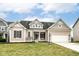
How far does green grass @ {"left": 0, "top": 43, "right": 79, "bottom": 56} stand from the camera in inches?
426

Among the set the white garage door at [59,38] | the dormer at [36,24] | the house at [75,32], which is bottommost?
the white garage door at [59,38]

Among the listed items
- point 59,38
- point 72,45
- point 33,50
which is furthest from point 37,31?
point 72,45

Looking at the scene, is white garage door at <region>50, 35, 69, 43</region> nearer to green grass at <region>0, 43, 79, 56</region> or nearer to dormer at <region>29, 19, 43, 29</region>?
green grass at <region>0, 43, 79, 56</region>

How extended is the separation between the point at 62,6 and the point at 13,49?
1982 millimetres

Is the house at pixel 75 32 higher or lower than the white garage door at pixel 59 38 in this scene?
higher

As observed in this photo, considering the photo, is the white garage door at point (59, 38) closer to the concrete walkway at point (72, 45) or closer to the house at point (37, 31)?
the house at point (37, 31)

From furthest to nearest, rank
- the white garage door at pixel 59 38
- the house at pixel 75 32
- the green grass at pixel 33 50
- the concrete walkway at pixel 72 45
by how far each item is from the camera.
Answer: the white garage door at pixel 59 38, the house at pixel 75 32, the concrete walkway at pixel 72 45, the green grass at pixel 33 50

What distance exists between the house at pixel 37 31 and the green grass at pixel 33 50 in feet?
0.72

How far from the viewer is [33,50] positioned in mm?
11164

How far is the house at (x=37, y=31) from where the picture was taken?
11.7 m

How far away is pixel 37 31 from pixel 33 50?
0.97 metres

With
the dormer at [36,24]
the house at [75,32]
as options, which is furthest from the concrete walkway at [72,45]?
the dormer at [36,24]

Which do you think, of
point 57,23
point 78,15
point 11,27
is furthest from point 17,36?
point 78,15

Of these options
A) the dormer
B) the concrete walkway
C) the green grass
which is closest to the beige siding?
the concrete walkway
